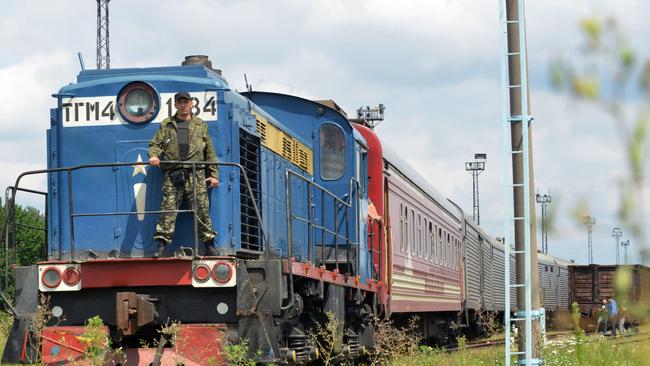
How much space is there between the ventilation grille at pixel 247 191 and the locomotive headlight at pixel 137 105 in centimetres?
90

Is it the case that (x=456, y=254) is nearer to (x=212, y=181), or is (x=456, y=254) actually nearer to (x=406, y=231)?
(x=406, y=231)

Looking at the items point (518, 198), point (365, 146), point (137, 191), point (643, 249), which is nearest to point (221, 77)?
point (137, 191)

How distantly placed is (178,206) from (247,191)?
101 centimetres

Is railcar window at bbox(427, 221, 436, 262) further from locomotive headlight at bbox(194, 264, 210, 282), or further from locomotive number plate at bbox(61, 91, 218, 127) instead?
locomotive headlight at bbox(194, 264, 210, 282)

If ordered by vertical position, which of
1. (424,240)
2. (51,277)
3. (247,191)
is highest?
(247,191)

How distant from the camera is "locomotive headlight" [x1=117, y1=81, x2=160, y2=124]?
8570 millimetres

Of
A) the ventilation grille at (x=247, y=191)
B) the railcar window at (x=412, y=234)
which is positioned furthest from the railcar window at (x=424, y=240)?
the ventilation grille at (x=247, y=191)

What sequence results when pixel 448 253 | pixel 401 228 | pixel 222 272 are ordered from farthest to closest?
pixel 448 253, pixel 401 228, pixel 222 272

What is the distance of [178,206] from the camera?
820cm

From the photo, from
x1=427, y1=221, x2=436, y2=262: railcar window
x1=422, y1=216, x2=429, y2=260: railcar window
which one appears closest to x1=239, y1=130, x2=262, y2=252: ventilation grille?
x1=422, y1=216, x2=429, y2=260: railcar window

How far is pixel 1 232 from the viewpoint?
26.8 feet

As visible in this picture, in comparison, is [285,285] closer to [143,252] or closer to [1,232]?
[143,252]

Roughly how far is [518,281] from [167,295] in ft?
11.0

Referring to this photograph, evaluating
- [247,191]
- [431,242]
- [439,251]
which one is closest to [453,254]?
[439,251]
